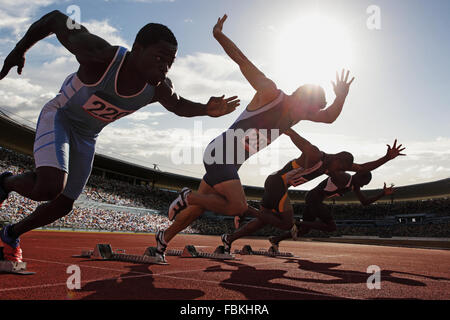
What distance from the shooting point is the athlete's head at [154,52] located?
3.23m

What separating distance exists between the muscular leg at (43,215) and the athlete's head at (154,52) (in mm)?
1535

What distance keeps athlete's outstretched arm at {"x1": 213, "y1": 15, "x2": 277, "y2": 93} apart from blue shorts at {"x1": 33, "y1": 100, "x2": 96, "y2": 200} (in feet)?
5.94

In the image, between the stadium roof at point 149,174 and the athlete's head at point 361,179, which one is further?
the stadium roof at point 149,174

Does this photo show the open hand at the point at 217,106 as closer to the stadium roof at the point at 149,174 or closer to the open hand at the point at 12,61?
the open hand at the point at 12,61

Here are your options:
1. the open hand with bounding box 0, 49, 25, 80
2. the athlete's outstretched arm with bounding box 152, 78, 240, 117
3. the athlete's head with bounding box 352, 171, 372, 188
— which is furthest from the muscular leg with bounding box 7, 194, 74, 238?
the athlete's head with bounding box 352, 171, 372, 188

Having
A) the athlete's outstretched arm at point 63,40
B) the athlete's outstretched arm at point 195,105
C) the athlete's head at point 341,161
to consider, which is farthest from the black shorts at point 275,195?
the athlete's outstretched arm at point 63,40

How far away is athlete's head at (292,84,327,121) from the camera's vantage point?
4480mm

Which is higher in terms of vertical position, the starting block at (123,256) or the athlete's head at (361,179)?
the athlete's head at (361,179)

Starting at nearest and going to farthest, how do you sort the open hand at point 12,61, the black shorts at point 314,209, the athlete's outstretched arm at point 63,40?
the athlete's outstretched arm at point 63,40 → the open hand at point 12,61 → the black shorts at point 314,209

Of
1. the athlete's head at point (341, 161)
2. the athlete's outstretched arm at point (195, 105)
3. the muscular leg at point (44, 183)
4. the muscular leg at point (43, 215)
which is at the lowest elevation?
the muscular leg at point (43, 215)
